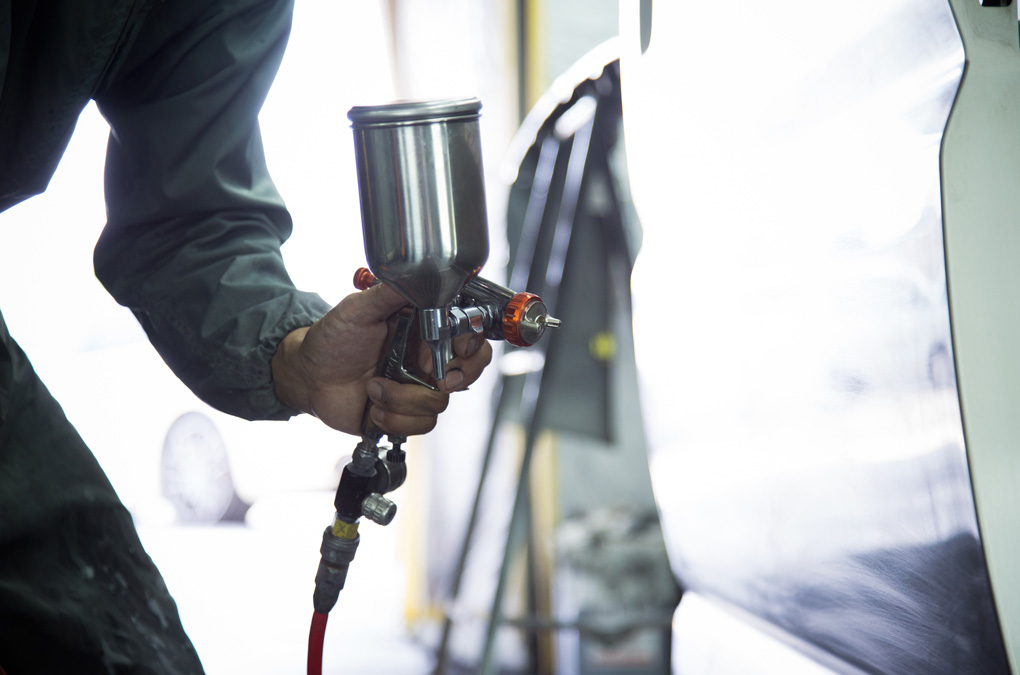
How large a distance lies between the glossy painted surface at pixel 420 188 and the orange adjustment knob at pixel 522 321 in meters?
0.07

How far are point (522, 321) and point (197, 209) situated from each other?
0.37 metres

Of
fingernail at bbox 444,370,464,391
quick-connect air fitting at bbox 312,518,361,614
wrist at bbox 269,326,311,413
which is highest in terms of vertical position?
fingernail at bbox 444,370,464,391

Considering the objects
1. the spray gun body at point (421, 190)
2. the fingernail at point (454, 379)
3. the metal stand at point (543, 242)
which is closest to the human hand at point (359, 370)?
the fingernail at point (454, 379)

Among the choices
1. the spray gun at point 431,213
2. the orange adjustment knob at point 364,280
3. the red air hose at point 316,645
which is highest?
the spray gun at point 431,213

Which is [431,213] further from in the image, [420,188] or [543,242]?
[543,242]

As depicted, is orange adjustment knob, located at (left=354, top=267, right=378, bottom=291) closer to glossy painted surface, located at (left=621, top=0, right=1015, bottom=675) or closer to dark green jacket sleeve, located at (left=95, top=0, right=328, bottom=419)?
dark green jacket sleeve, located at (left=95, top=0, right=328, bottom=419)

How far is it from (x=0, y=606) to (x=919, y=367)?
589 millimetres

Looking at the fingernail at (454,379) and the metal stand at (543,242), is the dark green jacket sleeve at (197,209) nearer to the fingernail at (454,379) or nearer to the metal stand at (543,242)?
the fingernail at (454,379)

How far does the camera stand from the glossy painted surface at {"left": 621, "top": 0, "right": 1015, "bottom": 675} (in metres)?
0.38

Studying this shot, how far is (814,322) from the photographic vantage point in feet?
1.51

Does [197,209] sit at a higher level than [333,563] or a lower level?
higher

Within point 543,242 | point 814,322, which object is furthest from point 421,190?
point 543,242

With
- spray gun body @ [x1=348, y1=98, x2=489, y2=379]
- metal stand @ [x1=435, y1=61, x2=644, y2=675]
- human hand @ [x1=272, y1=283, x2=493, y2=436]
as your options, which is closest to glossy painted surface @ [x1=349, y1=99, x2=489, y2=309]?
spray gun body @ [x1=348, y1=98, x2=489, y2=379]

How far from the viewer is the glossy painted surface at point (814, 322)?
376 mm
